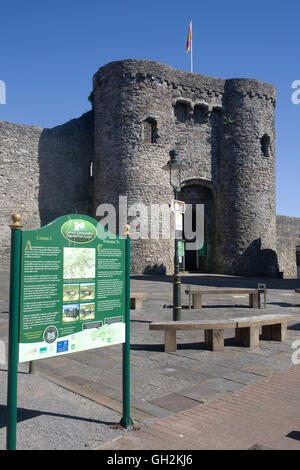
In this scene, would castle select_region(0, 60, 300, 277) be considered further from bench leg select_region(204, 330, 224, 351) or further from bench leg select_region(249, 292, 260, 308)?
bench leg select_region(204, 330, 224, 351)

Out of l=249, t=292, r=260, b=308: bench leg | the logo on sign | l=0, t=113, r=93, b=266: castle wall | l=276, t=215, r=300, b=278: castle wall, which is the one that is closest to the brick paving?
the logo on sign

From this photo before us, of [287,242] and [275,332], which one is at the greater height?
[287,242]

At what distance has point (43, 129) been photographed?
22344 mm

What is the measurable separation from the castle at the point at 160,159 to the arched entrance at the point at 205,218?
6 cm

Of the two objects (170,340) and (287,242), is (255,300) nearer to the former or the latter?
(170,340)

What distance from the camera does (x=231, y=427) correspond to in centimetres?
311

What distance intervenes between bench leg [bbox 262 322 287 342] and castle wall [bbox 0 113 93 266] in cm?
1674

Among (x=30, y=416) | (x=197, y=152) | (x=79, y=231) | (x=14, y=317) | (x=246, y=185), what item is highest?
(x=197, y=152)

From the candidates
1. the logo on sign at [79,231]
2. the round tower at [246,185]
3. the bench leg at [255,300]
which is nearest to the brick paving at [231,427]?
the logo on sign at [79,231]

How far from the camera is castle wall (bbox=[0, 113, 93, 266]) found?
2106 cm

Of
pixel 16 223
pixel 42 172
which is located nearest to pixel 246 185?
pixel 42 172

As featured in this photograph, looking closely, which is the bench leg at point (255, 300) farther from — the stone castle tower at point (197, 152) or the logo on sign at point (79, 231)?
the stone castle tower at point (197, 152)

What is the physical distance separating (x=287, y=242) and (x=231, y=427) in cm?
2618

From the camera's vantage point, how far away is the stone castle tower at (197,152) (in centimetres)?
2003
